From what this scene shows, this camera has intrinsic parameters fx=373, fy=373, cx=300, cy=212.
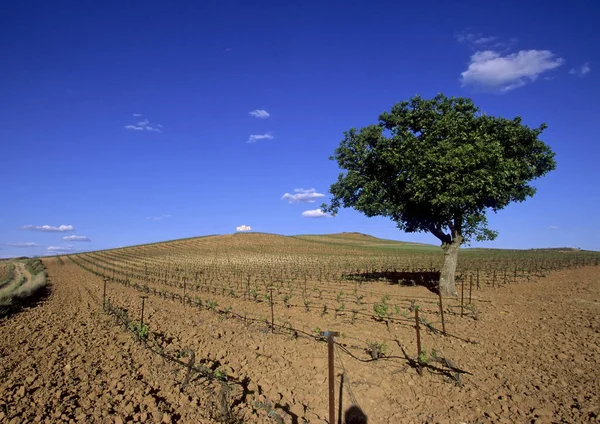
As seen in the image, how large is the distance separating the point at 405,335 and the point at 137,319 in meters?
10.7

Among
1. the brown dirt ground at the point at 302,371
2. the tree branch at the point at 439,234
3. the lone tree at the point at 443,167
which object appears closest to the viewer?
the brown dirt ground at the point at 302,371

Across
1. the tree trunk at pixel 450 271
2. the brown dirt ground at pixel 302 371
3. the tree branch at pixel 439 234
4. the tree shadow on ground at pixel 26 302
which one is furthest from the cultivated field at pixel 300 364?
the tree branch at pixel 439 234

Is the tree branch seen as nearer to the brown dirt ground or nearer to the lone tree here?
the lone tree

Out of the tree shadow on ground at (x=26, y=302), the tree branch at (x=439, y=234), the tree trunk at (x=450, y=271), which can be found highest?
the tree branch at (x=439, y=234)

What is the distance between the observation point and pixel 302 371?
9.19 metres

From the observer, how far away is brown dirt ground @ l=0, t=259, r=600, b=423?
729cm

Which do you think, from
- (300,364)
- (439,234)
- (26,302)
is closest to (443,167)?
(439,234)

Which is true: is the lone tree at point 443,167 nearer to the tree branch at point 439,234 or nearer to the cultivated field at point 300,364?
the tree branch at point 439,234

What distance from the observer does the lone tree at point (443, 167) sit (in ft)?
56.8

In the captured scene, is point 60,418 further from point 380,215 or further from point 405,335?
point 380,215

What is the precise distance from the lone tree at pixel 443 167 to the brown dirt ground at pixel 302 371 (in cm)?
543

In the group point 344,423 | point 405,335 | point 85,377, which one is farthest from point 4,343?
point 405,335

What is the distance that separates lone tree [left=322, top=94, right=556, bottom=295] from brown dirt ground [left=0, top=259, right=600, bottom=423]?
5.43m

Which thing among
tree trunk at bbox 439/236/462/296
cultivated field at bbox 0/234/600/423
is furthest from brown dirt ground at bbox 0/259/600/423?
tree trunk at bbox 439/236/462/296
